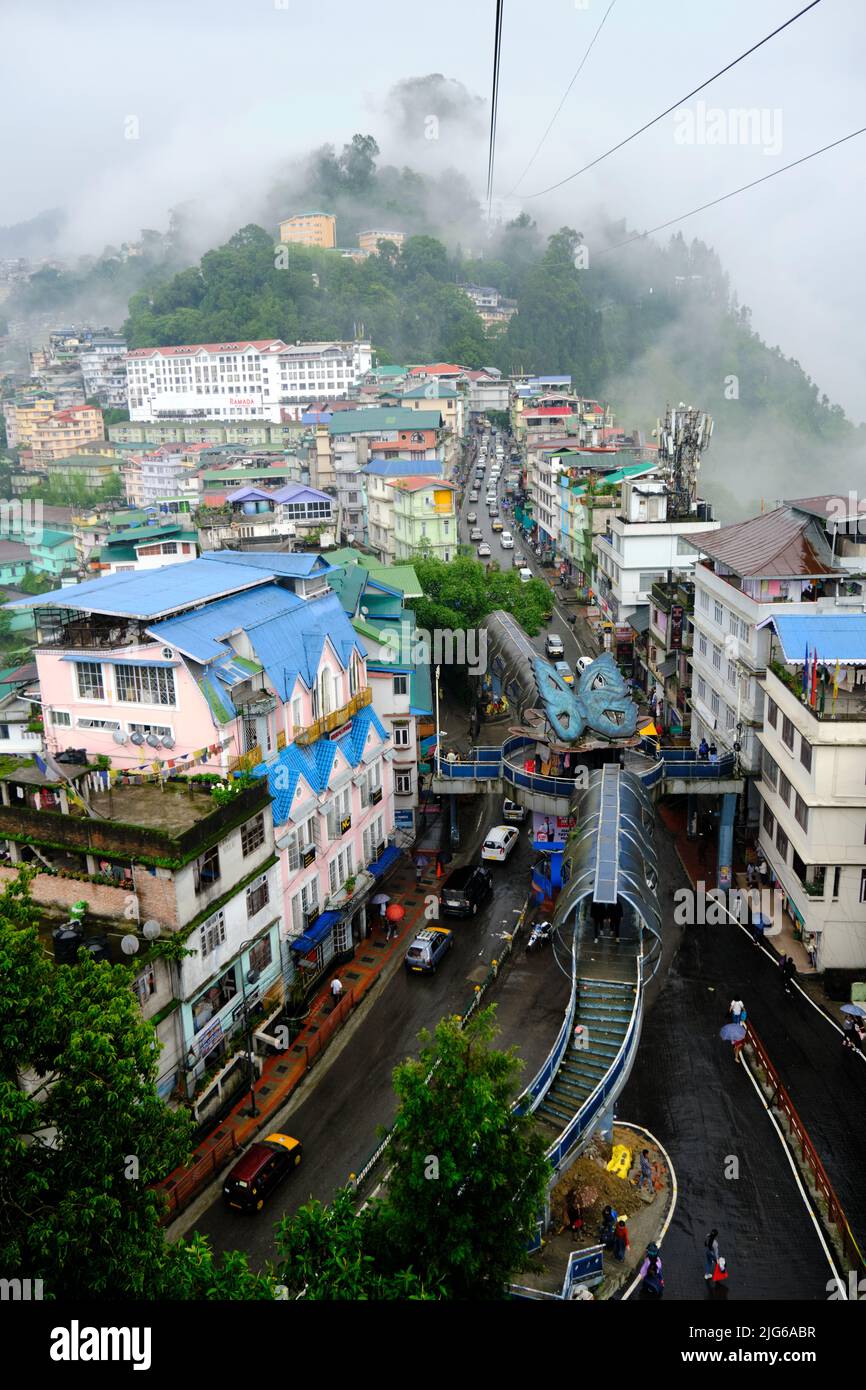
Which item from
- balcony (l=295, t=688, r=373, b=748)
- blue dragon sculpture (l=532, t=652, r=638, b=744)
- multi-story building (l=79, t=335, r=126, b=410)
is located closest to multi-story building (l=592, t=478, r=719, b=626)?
blue dragon sculpture (l=532, t=652, r=638, b=744)

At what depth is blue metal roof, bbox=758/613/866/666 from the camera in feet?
97.0

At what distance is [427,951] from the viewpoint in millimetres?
30031

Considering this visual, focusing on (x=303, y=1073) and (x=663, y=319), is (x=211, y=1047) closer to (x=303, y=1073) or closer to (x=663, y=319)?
(x=303, y=1073)

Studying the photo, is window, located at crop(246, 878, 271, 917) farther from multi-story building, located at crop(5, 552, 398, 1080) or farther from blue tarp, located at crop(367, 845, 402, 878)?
blue tarp, located at crop(367, 845, 402, 878)

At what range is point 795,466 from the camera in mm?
174250

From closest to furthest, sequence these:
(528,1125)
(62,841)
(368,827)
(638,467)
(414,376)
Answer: (528,1125) → (62,841) → (368,827) → (638,467) → (414,376)

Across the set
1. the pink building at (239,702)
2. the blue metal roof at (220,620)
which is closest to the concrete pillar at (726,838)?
the pink building at (239,702)

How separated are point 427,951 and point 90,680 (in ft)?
40.6

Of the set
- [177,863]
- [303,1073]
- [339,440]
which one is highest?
[339,440]

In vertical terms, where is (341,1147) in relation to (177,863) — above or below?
below

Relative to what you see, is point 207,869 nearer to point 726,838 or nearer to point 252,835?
point 252,835

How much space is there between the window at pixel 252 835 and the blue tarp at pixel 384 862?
8.04 m
